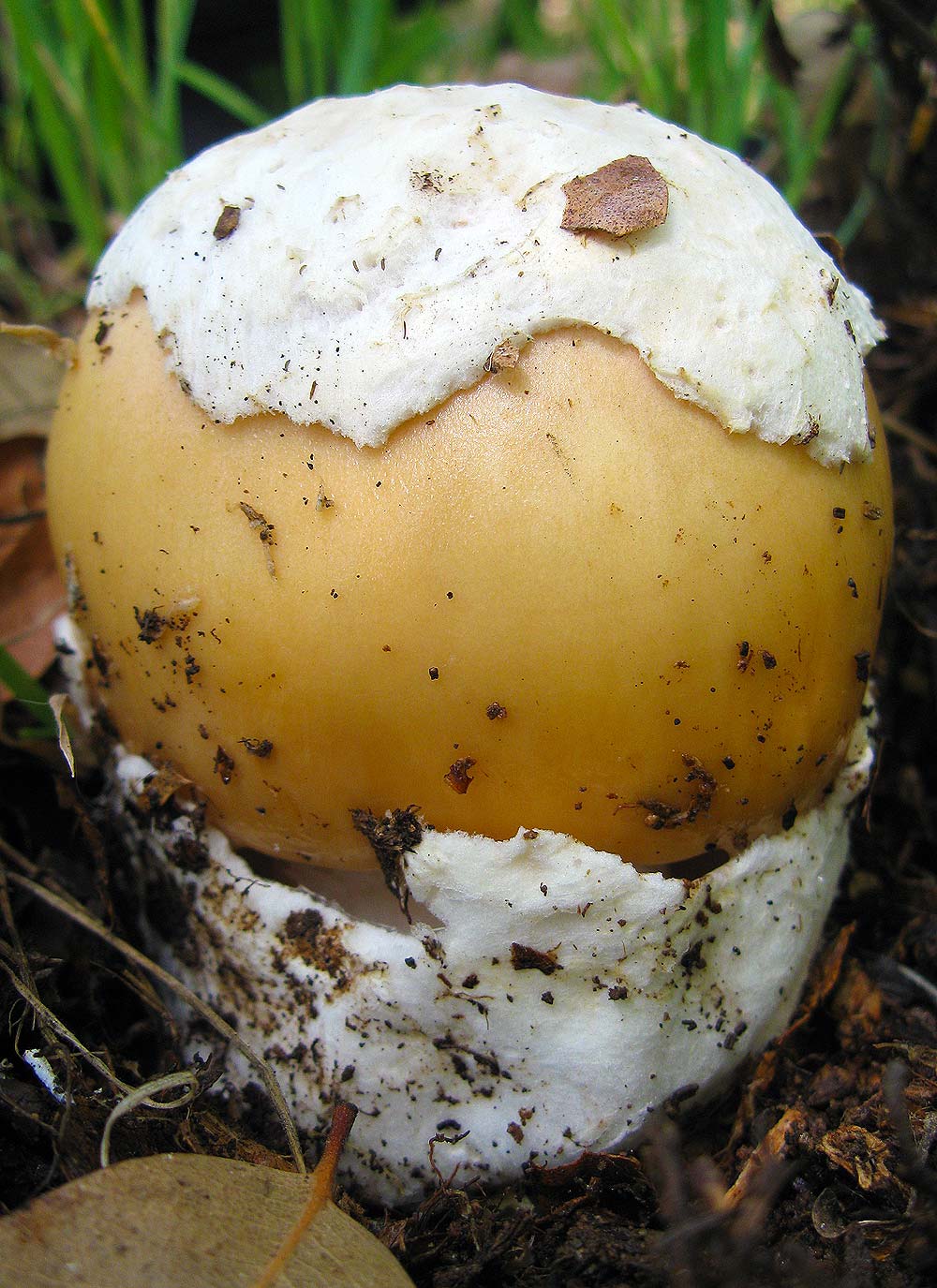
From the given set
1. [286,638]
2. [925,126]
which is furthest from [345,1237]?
[925,126]

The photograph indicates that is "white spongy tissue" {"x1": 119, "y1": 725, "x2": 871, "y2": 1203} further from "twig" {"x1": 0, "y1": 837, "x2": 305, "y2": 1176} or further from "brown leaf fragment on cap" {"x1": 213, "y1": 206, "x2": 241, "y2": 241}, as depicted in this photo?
"brown leaf fragment on cap" {"x1": 213, "y1": 206, "x2": 241, "y2": 241}

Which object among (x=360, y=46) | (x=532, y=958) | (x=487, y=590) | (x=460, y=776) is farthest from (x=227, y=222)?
(x=360, y=46)

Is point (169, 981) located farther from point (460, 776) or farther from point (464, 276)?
point (464, 276)

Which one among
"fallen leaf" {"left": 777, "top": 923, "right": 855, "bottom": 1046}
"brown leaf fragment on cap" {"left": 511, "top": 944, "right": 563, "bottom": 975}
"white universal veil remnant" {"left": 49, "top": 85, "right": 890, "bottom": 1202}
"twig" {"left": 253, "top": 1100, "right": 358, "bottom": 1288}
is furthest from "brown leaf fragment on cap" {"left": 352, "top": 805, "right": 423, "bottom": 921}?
"fallen leaf" {"left": 777, "top": 923, "right": 855, "bottom": 1046}

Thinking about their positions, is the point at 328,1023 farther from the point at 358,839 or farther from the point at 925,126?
the point at 925,126

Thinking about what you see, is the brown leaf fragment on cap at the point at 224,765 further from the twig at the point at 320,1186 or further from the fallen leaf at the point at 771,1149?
the fallen leaf at the point at 771,1149

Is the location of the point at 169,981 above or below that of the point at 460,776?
below

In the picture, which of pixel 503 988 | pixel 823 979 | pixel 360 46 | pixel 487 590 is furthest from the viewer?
pixel 360 46
